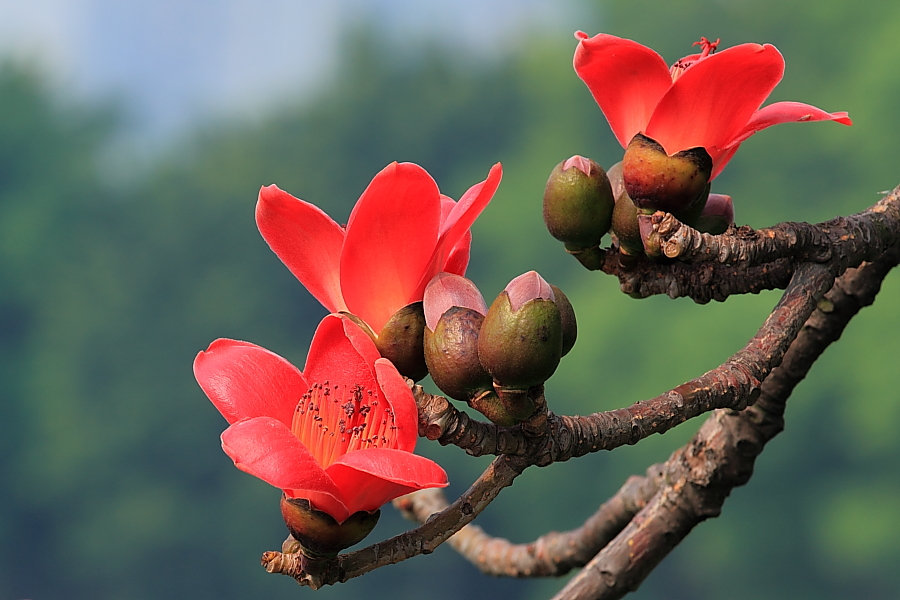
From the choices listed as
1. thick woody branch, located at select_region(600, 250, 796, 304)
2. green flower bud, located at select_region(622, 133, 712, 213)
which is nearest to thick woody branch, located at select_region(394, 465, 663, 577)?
thick woody branch, located at select_region(600, 250, 796, 304)

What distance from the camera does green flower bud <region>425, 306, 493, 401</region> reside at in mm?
368

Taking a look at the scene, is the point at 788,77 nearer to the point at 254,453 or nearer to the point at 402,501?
the point at 402,501

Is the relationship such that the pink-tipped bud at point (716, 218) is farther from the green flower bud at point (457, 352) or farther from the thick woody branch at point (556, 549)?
the thick woody branch at point (556, 549)

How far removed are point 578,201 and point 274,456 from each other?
0.23 meters

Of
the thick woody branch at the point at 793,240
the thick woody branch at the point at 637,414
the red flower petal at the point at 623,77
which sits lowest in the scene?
the thick woody branch at the point at 637,414

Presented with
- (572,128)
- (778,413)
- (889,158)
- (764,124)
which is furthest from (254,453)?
(572,128)

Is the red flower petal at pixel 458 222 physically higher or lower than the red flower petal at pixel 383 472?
higher

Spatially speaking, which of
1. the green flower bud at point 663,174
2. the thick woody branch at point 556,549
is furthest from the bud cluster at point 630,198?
the thick woody branch at point 556,549

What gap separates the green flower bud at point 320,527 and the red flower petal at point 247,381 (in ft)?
0.13

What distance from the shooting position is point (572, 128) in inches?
181

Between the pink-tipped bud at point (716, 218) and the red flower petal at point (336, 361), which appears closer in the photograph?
the red flower petal at point (336, 361)

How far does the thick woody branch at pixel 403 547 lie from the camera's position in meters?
0.39

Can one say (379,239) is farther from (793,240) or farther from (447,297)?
(793,240)

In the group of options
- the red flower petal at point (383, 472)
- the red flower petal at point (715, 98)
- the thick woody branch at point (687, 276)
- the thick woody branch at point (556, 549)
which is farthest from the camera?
the thick woody branch at point (556, 549)
